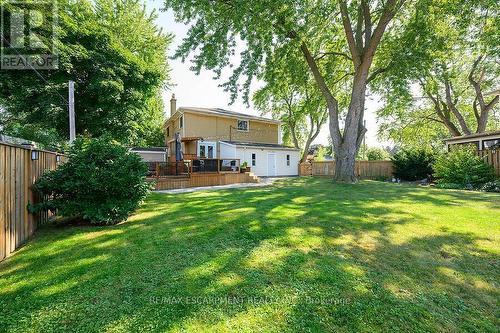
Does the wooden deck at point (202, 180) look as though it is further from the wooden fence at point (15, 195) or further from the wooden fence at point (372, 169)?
the wooden fence at point (372, 169)

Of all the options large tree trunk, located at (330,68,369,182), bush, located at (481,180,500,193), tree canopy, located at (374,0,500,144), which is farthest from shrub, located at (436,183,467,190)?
tree canopy, located at (374,0,500,144)

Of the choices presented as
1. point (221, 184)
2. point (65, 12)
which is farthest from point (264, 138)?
point (65, 12)

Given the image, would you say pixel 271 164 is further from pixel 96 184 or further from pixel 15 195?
pixel 15 195

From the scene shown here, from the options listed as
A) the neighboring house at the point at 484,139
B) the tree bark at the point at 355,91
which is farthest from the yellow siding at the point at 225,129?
the neighboring house at the point at 484,139

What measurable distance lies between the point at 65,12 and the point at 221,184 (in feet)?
44.6

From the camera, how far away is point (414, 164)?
715 inches

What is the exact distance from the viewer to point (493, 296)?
2689 millimetres

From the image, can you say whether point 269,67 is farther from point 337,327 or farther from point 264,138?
point 337,327

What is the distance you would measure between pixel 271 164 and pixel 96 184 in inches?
726

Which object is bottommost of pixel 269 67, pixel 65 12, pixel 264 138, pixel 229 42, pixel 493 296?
pixel 493 296

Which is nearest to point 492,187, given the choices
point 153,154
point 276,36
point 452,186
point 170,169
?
point 452,186

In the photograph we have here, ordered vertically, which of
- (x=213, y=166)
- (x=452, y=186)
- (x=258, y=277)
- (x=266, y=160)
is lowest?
(x=258, y=277)

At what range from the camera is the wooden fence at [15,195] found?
3.77 metres

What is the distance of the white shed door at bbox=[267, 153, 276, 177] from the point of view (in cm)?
2277
